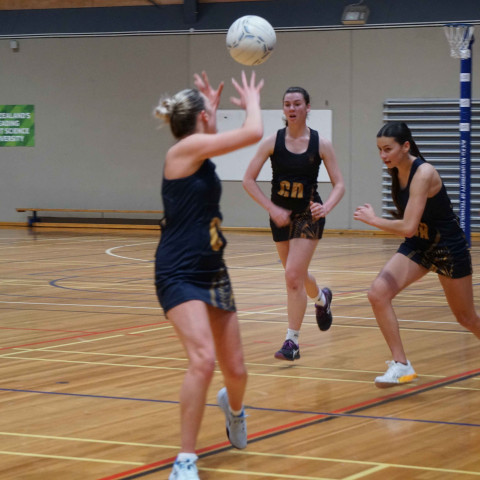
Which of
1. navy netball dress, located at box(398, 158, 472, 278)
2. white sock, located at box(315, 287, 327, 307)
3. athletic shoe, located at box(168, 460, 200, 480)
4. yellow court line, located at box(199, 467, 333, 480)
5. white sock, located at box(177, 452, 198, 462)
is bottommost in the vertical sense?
yellow court line, located at box(199, 467, 333, 480)

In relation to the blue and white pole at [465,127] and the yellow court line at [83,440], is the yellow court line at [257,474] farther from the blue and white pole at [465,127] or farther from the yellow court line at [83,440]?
the blue and white pole at [465,127]

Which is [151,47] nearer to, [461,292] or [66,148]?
[66,148]

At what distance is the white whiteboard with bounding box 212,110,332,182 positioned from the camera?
19734 millimetres

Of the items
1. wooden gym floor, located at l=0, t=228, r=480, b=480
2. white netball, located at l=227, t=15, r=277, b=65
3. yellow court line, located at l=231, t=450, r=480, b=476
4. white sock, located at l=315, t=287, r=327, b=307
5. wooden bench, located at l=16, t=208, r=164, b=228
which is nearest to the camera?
yellow court line, located at l=231, t=450, r=480, b=476

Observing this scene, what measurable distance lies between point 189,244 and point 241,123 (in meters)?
16.0

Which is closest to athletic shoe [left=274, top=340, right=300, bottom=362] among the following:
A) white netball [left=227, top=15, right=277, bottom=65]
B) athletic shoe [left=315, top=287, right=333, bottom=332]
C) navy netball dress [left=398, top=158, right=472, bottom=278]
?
athletic shoe [left=315, top=287, right=333, bottom=332]

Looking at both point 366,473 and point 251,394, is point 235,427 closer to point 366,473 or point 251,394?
point 366,473

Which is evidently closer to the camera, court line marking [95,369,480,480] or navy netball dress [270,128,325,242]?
court line marking [95,369,480,480]

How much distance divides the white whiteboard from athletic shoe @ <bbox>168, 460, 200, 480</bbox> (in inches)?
632

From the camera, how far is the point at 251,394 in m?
5.48

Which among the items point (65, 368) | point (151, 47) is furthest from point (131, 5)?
point (65, 368)

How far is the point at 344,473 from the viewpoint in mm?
3926

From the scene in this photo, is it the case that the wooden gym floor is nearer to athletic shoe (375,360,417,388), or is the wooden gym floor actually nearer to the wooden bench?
athletic shoe (375,360,417,388)

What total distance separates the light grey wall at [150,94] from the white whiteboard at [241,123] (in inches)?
7.2
